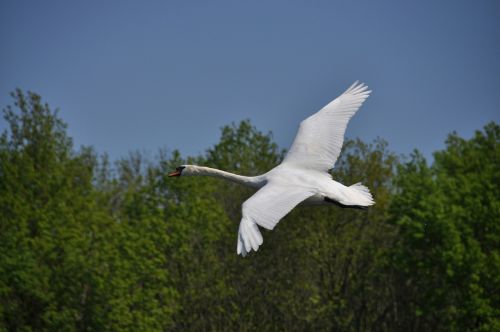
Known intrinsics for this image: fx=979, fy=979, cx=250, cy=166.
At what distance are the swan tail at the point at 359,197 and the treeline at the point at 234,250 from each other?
56.9 ft

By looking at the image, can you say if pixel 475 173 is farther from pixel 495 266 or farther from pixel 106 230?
pixel 106 230

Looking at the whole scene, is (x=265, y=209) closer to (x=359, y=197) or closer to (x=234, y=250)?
(x=359, y=197)

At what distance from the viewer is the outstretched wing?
596 inches

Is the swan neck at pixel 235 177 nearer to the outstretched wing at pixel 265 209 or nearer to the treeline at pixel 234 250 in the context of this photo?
the outstretched wing at pixel 265 209

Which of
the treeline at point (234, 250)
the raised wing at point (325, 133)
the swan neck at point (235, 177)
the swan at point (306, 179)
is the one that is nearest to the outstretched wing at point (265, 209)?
the swan at point (306, 179)

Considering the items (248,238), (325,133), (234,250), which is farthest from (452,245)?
(248,238)

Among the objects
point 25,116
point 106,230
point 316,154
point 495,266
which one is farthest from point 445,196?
point 25,116

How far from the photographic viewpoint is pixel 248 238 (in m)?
15.2

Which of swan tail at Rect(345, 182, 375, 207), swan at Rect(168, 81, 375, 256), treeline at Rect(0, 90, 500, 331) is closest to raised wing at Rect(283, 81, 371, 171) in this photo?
swan at Rect(168, 81, 375, 256)

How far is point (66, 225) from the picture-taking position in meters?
40.5

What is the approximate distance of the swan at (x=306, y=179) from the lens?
15.9 metres

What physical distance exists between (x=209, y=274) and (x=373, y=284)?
829 centimetres

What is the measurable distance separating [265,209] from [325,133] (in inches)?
200

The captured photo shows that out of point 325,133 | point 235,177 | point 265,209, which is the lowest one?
point 265,209
